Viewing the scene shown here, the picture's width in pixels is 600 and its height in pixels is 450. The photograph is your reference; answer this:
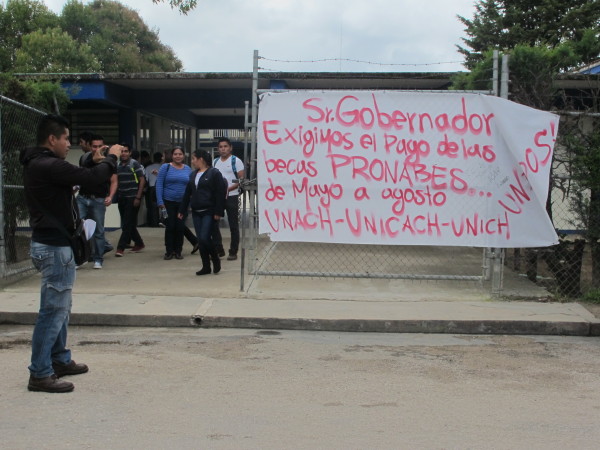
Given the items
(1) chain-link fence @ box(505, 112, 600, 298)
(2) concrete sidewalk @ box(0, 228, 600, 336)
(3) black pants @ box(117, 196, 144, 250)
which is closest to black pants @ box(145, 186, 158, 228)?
(3) black pants @ box(117, 196, 144, 250)

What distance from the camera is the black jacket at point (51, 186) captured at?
403cm

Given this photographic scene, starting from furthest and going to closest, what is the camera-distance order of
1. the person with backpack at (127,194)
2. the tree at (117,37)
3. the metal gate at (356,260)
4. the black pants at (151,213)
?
1. the tree at (117,37)
2. the black pants at (151,213)
3. the person with backpack at (127,194)
4. the metal gate at (356,260)

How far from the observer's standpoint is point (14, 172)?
8102mm

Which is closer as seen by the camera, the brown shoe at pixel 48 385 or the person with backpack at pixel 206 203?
the brown shoe at pixel 48 385

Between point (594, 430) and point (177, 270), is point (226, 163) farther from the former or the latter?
point (594, 430)

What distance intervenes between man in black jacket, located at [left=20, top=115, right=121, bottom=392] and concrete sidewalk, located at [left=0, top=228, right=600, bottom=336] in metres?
1.95

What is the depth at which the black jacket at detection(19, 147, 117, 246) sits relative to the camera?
4.03 metres

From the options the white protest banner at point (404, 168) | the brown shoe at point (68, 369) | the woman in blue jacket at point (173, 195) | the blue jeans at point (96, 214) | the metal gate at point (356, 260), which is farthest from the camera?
the woman in blue jacket at point (173, 195)

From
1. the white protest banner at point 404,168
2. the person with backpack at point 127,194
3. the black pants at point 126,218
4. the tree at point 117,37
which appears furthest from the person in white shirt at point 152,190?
the tree at point 117,37

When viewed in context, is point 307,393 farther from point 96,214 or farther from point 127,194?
point 127,194

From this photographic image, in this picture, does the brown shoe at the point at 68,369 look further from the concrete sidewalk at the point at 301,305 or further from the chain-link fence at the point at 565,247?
the chain-link fence at the point at 565,247

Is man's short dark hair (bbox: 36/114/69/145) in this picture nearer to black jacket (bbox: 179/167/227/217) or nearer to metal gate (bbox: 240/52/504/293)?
metal gate (bbox: 240/52/504/293)

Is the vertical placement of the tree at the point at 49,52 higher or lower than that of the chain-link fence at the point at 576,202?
higher

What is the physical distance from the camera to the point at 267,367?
483 cm
